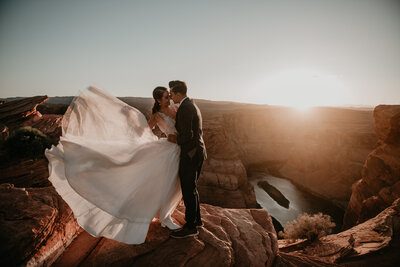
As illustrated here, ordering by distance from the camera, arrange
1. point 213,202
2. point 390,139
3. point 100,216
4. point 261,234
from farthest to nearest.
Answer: point 213,202 < point 390,139 < point 261,234 < point 100,216

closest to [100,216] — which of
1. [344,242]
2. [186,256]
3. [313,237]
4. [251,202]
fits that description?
[186,256]

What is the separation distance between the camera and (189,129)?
2582mm

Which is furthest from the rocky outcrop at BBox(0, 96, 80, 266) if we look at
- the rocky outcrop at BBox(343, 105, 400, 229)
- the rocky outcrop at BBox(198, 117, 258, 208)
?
the rocky outcrop at BBox(198, 117, 258, 208)

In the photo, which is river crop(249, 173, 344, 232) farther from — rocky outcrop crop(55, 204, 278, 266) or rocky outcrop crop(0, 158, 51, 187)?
rocky outcrop crop(0, 158, 51, 187)

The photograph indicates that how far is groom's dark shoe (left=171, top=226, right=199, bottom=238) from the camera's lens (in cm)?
293

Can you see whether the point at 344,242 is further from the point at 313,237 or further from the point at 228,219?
the point at 228,219

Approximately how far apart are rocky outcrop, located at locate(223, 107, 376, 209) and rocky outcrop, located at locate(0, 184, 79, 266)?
3306cm

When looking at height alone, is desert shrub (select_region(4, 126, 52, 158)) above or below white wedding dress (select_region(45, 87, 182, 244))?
below

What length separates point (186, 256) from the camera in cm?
270

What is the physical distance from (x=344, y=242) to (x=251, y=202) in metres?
16.7

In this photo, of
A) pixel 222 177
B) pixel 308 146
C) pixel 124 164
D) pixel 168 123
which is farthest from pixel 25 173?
pixel 308 146

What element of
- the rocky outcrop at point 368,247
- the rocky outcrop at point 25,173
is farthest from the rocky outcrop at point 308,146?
the rocky outcrop at point 25,173

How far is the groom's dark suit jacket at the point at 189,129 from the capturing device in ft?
8.46

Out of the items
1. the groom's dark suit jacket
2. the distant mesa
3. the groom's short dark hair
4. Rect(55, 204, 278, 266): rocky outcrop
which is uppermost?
the groom's short dark hair
